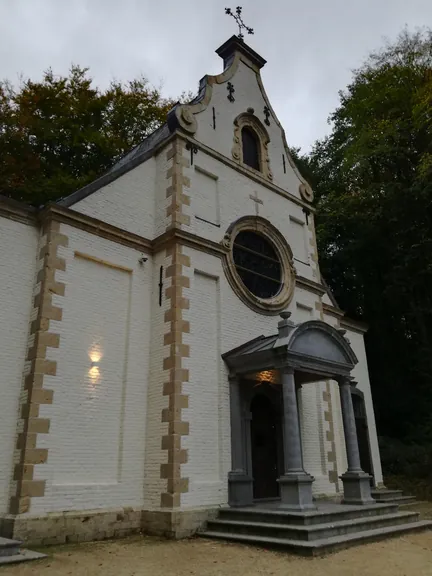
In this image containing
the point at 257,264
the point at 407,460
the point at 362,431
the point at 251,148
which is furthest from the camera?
the point at 407,460

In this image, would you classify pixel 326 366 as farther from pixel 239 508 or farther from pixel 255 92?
pixel 255 92

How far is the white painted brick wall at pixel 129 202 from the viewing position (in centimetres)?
1069

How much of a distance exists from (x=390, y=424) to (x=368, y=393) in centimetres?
483

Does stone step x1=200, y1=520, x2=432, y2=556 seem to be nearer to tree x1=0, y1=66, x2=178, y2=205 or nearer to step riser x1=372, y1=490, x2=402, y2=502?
step riser x1=372, y1=490, x2=402, y2=502

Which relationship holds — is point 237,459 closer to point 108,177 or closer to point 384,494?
point 384,494

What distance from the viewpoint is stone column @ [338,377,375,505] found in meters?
10.8

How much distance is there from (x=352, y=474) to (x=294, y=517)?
3.18 meters

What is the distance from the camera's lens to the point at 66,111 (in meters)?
20.4

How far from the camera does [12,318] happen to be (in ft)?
29.5

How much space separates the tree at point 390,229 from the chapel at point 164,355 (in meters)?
7.34

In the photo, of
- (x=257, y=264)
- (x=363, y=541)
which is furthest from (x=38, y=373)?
(x=257, y=264)

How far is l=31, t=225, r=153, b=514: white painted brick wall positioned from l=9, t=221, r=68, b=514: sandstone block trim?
111 millimetres

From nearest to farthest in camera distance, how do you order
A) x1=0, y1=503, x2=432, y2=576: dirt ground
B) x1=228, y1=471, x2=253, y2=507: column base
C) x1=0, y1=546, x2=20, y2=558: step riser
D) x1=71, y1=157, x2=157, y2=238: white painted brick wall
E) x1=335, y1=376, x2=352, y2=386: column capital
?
x1=0, y1=503, x2=432, y2=576: dirt ground → x1=0, y1=546, x2=20, y2=558: step riser → x1=228, y1=471, x2=253, y2=507: column base → x1=71, y1=157, x2=157, y2=238: white painted brick wall → x1=335, y1=376, x2=352, y2=386: column capital

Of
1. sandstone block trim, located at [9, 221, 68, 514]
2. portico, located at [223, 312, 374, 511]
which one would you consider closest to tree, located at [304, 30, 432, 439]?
portico, located at [223, 312, 374, 511]
